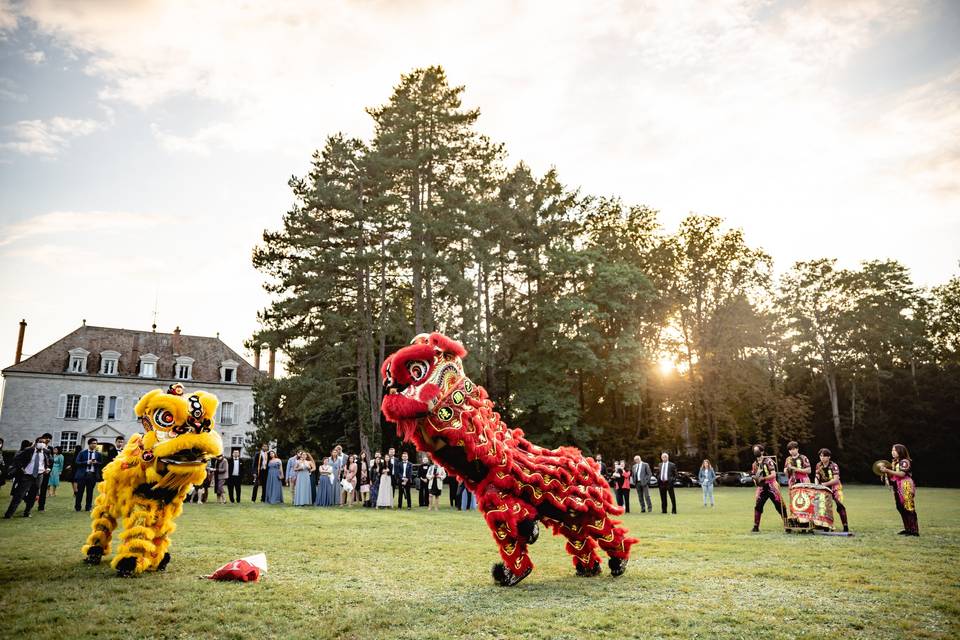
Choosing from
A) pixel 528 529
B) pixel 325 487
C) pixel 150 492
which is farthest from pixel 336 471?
pixel 528 529

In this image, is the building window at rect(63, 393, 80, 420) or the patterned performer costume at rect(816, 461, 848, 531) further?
the building window at rect(63, 393, 80, 420)

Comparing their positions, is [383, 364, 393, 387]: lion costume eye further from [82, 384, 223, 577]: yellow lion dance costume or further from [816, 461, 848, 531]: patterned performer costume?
[816, 461, 848, 531]: patterned performer costume

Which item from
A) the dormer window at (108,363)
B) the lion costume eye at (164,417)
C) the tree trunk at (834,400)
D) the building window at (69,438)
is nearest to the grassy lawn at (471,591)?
the lion costume eye at (164,417)

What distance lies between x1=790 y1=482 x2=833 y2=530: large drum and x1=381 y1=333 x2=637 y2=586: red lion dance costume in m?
7.71

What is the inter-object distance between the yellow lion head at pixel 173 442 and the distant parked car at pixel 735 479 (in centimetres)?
3994

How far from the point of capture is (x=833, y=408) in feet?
152

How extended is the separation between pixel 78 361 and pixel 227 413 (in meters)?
11.8

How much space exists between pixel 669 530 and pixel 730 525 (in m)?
2.34

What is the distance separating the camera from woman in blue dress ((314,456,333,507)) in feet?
72.3

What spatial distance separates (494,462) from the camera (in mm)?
7402

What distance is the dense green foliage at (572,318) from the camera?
2964 cm

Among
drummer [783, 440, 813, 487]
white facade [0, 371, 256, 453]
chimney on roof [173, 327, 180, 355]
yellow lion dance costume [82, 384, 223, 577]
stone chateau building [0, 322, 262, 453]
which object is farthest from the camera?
chimney on roof [173, 327, 180, 355]

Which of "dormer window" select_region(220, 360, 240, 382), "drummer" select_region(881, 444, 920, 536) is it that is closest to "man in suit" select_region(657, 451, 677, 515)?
"drummer" select_region(881, 444, 920, 536)

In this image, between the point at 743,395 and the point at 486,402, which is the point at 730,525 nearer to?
the point at 486,402
